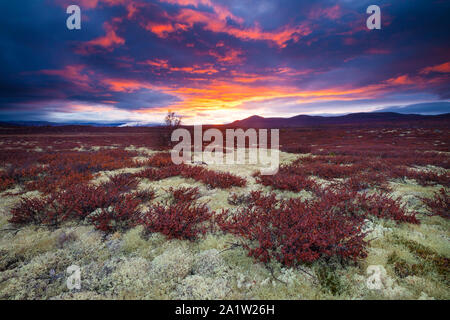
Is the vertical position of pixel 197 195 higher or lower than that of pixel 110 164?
lower

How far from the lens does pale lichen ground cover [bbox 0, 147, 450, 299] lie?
2240 millimetres

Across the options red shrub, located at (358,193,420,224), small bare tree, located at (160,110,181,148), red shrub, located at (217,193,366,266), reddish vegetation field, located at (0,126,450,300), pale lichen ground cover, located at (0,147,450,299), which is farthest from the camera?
small bare tree, located at (160,110,181,148)

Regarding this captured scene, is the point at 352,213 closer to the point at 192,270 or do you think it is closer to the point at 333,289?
the point at 333,289

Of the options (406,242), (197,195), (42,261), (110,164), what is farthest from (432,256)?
(110,164)

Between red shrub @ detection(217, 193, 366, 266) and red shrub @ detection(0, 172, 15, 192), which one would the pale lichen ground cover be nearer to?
red shrub @ detection(217, 193, 366, 266)

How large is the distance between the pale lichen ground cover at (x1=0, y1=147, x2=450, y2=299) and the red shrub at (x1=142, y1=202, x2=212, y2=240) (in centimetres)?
14

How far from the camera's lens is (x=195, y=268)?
2.70 m

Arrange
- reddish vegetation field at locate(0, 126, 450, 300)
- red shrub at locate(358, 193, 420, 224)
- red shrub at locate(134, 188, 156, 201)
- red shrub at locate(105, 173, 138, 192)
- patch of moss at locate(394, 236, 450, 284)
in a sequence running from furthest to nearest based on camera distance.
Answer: red shrub at locate(105, 173, 138, 192) → red shrub at locate(134, 188, 156, 201) → red shrub at locate(358, 193, 420, 224) → reddish vegetation field at locate(0, 126, 450, 300) → patch of moss at locate(394, 236, 450, 284)

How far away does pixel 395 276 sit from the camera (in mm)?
2389

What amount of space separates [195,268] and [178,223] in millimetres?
1022

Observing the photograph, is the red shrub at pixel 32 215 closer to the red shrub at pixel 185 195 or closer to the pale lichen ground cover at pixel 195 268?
the pale lichen ground cover at pixel 195 268

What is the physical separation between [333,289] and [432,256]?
5.92ft

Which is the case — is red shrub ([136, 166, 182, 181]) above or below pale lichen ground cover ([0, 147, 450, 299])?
above

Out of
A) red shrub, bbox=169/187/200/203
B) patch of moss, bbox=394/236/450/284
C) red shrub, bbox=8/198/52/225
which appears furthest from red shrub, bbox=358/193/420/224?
red shrub, bbox=8/198/52/225
